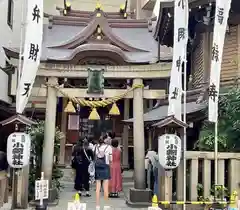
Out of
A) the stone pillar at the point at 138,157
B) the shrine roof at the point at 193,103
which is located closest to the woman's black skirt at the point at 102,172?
the stone pillar at the point at 138,157

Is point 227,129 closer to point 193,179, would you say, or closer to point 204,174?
point 204,174

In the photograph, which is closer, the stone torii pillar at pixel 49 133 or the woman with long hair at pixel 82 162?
the stone torii pillar at pixel 49 133

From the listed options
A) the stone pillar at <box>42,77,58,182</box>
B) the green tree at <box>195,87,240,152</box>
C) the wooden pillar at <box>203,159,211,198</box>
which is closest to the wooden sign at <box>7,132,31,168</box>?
the stone pillar at <box>42,77,58,182</box>

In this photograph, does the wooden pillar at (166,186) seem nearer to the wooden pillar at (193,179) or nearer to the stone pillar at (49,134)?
the wooden pillar at (193,179)

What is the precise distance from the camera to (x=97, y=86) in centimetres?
1299

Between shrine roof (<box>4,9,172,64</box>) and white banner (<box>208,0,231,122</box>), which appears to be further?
shrine roof (<box>4,9,172,64</box>)

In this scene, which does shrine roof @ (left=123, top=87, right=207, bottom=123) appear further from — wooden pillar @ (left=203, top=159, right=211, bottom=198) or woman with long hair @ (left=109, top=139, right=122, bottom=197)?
wooden pillar @ (left=203, top=159, right=211, bottom=198)

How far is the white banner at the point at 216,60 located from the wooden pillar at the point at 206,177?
111 cm

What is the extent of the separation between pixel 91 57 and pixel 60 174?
7.22 meters

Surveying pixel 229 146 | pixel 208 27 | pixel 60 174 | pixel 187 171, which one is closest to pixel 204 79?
pixel 208 27

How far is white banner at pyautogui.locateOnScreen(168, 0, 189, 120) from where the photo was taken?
10430 mm

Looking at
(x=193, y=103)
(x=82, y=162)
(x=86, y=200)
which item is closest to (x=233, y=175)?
(x=193, y=103)

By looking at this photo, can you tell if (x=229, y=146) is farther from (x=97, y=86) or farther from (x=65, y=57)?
(x=65, y=57)

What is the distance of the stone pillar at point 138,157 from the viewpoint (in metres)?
12.4
